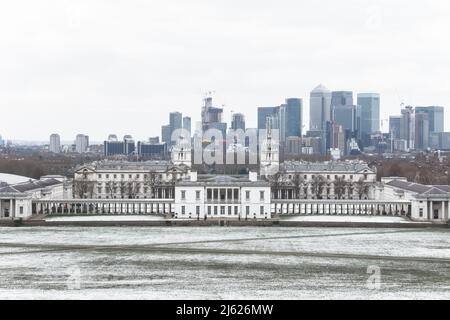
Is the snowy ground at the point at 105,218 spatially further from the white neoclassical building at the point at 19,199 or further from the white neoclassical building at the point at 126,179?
the white neoclassical building at the point at 126,179

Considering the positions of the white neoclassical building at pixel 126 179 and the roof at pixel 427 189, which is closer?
the roof at pixel 427 189

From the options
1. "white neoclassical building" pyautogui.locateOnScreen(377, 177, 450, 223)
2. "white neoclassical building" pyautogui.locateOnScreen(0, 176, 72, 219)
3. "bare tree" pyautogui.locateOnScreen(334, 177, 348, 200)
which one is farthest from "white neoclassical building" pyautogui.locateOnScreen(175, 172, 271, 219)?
"bare tree" pyautogui.locateOnScreen(334, 177, 348, 200)

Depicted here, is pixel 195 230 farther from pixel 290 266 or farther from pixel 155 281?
pixel 155 281

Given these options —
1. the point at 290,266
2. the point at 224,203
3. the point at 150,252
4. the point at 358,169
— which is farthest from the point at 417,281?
the point at 358,169

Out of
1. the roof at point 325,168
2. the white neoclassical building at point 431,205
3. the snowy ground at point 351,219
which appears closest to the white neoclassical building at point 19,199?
the snowy ground at point 351,219

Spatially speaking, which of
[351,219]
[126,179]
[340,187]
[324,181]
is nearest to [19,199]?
[351,219]

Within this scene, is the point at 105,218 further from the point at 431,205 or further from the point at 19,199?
the point at 431,205
